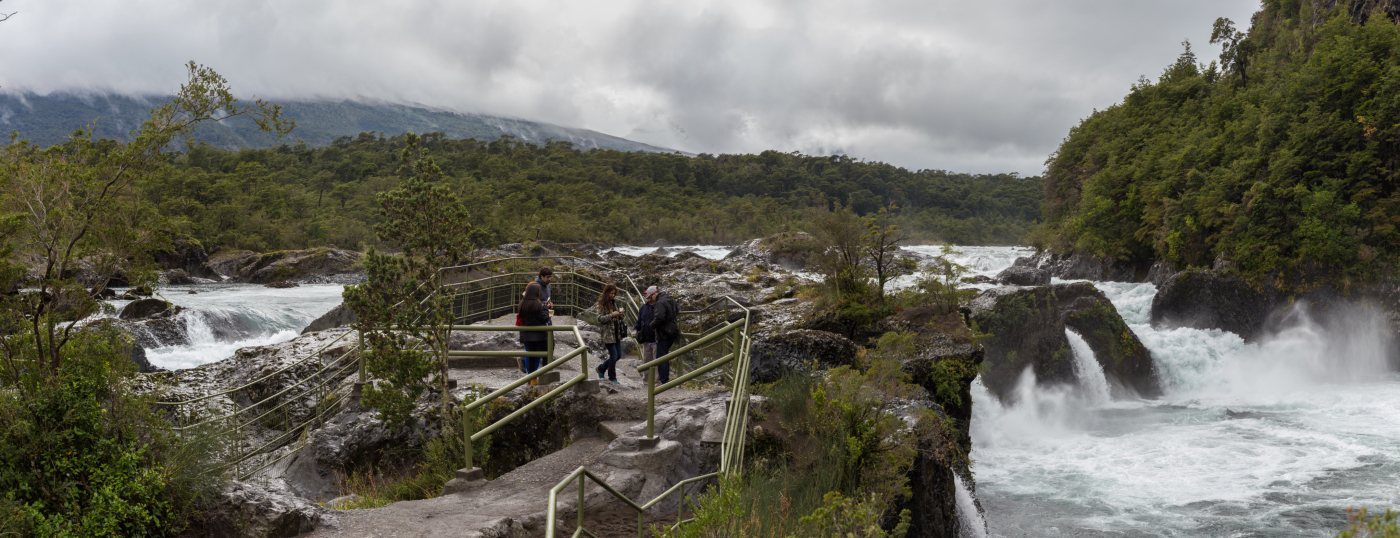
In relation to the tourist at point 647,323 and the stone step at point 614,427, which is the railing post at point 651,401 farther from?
the tourist at point 647,323

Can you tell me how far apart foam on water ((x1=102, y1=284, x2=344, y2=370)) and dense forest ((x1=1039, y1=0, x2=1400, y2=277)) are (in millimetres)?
31715

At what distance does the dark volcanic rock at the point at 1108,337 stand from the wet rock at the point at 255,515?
2017 centimetres

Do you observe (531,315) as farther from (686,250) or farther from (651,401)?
(686,250)

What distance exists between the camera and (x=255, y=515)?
559 cm

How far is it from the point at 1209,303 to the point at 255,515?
29.6m

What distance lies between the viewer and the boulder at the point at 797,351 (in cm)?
1292

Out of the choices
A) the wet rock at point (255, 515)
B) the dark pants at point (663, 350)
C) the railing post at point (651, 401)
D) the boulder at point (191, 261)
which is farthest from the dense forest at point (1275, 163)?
the boulder at point (191, 261)

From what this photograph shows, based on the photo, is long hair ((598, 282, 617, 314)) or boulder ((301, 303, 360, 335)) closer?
long hair ((598, 282, 617, 314))

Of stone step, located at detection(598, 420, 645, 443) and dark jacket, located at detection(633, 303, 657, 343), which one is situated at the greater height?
dark jacket, located at detection(633, 303, 657, 343)

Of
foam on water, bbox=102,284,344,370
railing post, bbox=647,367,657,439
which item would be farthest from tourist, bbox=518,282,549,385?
foam on water, bbox=102,284,344,370

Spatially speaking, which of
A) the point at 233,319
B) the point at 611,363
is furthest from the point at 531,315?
the point at 233,319

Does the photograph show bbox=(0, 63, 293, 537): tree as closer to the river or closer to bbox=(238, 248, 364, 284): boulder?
the river

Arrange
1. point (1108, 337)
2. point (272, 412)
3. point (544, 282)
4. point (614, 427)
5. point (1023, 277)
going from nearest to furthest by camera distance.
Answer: point (614, 427), point (544, 282), point (272, 412), point (1108, 337), point (1023, 277)

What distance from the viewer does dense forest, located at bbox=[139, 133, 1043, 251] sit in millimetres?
48750
